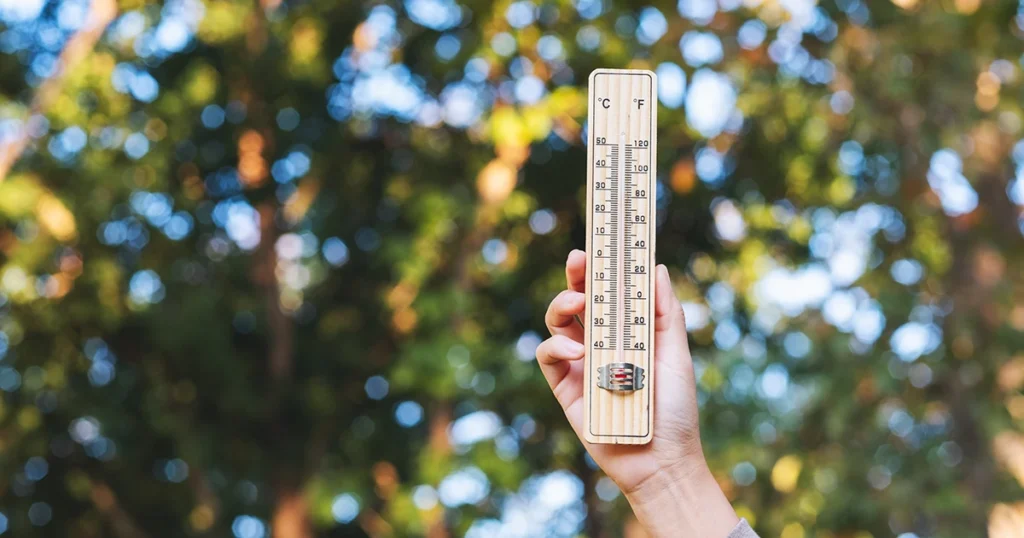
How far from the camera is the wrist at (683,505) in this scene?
1.81m

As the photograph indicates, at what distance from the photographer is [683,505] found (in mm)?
1836

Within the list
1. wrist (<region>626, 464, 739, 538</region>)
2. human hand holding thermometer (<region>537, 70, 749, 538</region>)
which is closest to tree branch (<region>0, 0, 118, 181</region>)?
human hand holding thermometer (<region>537, 70, 749, 538</region>)

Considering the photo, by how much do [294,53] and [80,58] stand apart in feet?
4.91

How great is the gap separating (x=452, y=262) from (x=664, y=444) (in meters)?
4.92

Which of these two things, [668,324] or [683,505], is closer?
[683,505]

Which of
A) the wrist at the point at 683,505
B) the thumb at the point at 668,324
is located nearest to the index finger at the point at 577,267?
the thumb at the point at 668,324

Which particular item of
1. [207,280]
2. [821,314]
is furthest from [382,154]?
[821,314]

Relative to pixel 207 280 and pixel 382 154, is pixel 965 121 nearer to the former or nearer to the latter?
pixel 382 154

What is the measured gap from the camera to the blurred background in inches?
232

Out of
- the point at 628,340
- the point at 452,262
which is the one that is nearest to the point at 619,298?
the point at 628,340

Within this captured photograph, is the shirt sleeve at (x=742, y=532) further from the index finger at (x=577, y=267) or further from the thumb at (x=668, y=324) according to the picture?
the index finger at (x=577, y=267)

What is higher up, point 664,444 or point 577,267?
point 577,267

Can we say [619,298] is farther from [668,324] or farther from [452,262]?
[452,262]

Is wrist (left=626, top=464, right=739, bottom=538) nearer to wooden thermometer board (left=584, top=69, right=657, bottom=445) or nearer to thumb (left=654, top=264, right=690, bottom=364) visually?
wooden thermometer board (left=584, top=69, right=657, bottom=445)
